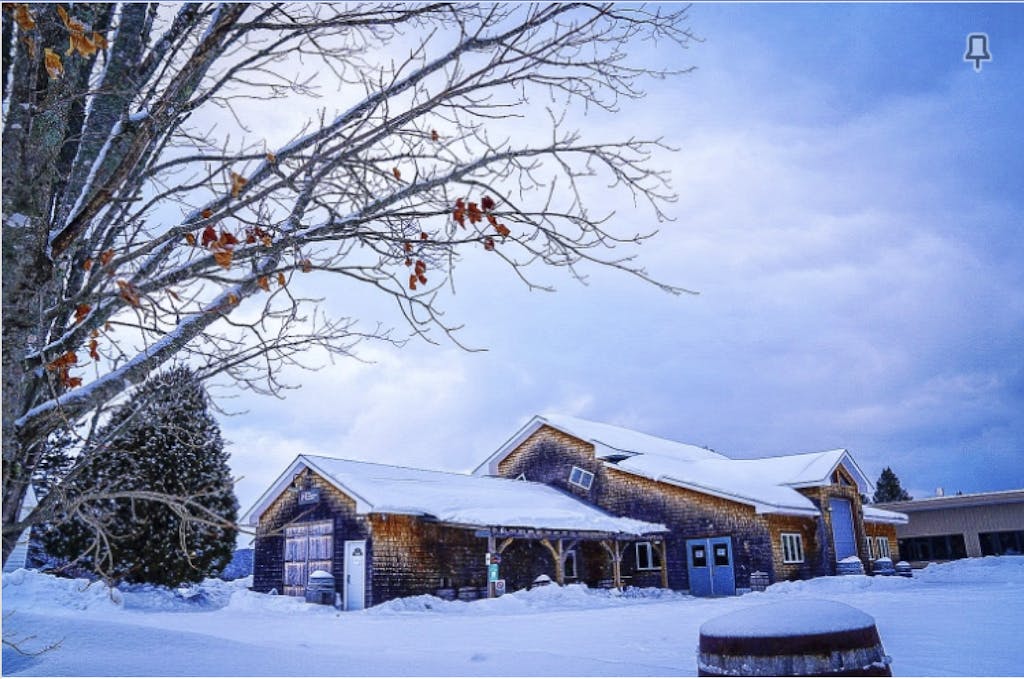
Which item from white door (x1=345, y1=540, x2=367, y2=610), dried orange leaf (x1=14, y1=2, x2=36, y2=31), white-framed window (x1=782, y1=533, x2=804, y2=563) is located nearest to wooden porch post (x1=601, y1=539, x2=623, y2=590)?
white-framed window (x1=782, y1=533, x2=804, y2=563)

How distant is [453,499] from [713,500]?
9.31 meters

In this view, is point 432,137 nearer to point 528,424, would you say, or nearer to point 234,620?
point 234,620

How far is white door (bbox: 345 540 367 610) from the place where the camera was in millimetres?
21609

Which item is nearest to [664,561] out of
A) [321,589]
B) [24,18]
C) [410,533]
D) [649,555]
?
[649,555]

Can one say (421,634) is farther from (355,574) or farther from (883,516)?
(883,516)

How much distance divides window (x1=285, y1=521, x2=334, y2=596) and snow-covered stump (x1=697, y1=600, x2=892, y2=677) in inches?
767

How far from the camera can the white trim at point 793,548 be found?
26.2 metres

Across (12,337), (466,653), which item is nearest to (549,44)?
(12,337)

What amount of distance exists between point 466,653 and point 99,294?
7.47 m

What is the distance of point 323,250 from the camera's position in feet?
14.9

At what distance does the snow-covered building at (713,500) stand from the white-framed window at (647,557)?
0.04 m

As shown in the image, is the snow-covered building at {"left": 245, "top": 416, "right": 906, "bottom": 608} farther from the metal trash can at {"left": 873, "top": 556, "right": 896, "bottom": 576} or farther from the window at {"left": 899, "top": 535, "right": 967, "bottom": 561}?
the window at {"left": 899, "top": 535, "right": 967, "bottom": 561}

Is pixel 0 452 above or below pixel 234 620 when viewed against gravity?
above

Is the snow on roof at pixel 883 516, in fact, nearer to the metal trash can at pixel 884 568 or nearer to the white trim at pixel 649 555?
the metal trash can at pixel 884 568
